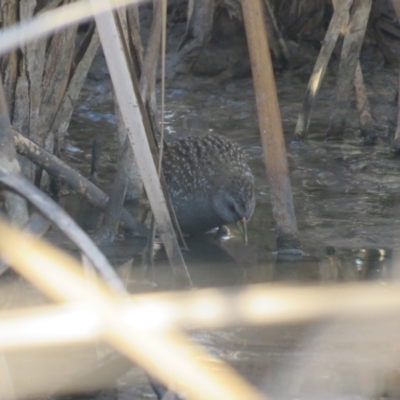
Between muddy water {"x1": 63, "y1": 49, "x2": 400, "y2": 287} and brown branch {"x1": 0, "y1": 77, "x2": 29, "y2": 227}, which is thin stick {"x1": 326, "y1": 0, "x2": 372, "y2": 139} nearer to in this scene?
muddy water {"x1": 63, "y1": 49, "x2": 400, "y2": 287}

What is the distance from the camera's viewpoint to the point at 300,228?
181 inches

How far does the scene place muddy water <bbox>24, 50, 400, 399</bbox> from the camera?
3.02m

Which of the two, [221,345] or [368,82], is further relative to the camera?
[368,82]

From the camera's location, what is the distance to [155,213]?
3432 millimetres

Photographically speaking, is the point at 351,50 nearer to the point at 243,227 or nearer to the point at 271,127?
the point at 243,227

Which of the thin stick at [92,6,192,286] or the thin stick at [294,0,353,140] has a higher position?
the thin stick at [294,0,353,140]

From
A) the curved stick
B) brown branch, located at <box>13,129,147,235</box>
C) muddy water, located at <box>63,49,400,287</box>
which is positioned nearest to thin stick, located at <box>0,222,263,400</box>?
the curved stick

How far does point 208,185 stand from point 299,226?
1.84 feet

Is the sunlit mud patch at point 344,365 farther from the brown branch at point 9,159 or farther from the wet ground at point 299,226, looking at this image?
the brown branch at point 9,159

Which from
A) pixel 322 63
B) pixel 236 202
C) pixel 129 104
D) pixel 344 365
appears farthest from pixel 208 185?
pixel 344 365

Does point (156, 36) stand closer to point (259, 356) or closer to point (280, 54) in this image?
point (259, 356)

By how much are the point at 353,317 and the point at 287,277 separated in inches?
21.9

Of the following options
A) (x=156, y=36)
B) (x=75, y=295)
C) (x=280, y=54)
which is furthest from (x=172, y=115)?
(x=75, y=295)

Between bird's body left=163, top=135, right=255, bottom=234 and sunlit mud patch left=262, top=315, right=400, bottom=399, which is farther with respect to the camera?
bird's body left=163, top=135, right=255, bottom=234
